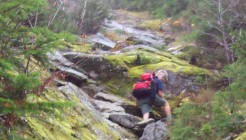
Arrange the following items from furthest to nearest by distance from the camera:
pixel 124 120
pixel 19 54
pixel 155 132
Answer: pixel 124 120, pixel 155 132, pixel 19 54

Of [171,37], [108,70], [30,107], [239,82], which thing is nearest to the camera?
[30,107]

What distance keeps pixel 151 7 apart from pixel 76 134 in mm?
20544

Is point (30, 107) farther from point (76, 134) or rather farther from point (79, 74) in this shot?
point (79, 74)

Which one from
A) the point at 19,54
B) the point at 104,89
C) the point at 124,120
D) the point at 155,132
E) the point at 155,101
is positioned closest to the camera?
the point at 19,54

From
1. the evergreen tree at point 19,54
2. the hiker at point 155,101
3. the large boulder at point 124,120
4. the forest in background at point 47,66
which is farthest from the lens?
the hiker at point 155,101

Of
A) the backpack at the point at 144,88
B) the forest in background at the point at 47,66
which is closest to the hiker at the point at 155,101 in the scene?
the backpack at the point at 144,88

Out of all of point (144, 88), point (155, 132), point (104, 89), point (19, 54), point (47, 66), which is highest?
point (19, 54)

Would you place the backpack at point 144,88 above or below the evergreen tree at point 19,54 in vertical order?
below

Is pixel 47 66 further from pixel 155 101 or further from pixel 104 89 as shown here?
pixel 104 89

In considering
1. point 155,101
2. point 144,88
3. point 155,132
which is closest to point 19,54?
point 155,132

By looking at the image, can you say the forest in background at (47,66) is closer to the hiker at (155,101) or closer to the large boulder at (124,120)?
the hiker at (155,101)

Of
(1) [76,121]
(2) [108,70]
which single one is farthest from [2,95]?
(2) [108,70]

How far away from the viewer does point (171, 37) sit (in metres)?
20.4

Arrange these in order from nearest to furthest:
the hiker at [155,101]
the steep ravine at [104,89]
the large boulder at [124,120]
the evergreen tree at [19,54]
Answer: the evergreen tree at [19,54] < the steep ravine at [104,89] < the large boulder at [124,120] < the hiker at [155,101]
